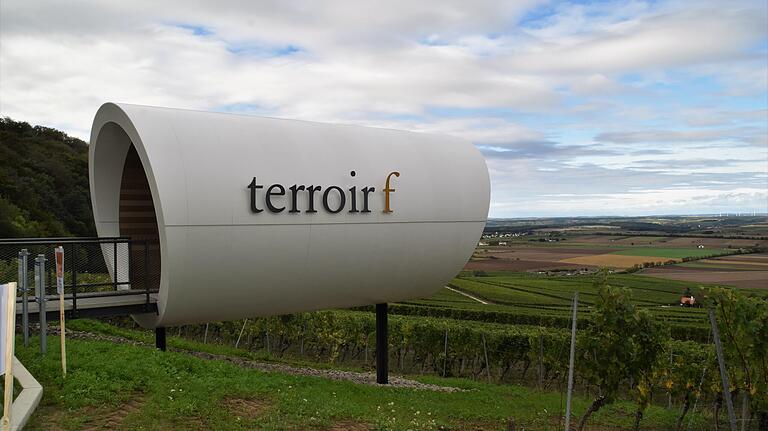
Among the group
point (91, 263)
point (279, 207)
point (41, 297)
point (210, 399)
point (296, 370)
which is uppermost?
point (279, 207)

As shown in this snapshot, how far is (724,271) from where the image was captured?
249 feet

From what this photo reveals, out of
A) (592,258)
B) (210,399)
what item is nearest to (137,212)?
(210,399)

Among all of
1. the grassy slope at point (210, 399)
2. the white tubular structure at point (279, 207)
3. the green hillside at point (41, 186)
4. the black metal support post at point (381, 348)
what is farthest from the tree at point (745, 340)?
the green hillside at point (41, 186)

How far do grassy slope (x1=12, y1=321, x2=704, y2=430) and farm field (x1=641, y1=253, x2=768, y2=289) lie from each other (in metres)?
55.2

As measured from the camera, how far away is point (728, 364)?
13805mm

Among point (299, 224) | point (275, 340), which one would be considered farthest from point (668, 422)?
point (275, 340)

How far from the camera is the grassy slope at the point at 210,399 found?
9570 mm

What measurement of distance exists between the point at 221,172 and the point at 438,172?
587 cm

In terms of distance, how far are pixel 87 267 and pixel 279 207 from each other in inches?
200

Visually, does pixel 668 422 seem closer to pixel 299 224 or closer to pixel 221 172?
pixel 299 224

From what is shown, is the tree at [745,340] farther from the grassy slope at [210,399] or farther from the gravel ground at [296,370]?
the gravel ground at [296,370]

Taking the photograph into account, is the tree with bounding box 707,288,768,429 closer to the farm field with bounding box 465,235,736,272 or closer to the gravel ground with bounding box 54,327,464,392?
the gravel ground with bounding box 54,327,464,392

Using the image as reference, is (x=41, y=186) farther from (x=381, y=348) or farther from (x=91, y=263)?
(x=381, y=348)

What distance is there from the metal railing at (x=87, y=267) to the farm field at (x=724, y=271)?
59308 mm
